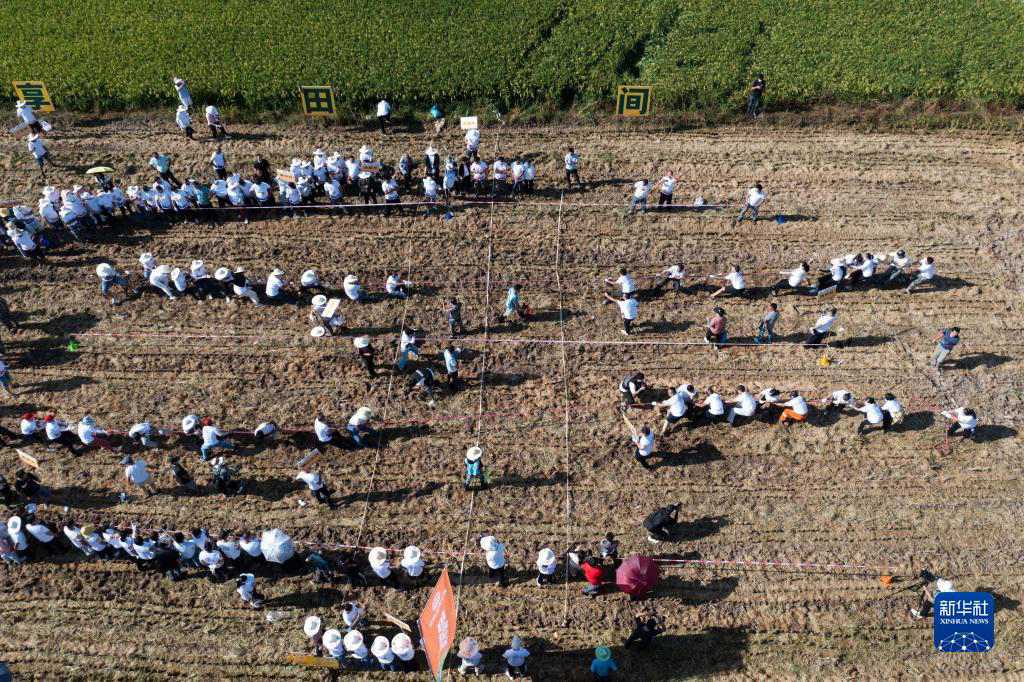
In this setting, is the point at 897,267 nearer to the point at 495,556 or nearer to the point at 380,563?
the point at 495,556

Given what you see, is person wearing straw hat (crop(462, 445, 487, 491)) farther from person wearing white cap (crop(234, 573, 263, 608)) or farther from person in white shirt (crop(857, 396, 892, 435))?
person in white shirt (crop(857, 396, 892, 435))

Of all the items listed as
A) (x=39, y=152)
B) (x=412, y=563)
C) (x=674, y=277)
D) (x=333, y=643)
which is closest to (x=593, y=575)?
(x=412, y=563)

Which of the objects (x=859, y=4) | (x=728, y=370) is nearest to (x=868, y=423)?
(x=728, y=370)

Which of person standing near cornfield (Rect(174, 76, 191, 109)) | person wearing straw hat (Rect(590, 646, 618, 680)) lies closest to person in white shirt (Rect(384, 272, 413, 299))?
person wearing straw hat (Rect(590, 646, 618, 680))

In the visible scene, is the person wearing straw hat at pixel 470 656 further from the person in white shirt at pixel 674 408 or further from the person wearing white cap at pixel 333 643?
the person in white shirt at pixel 674 408

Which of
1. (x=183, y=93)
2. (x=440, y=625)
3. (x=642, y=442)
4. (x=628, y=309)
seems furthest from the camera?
(x=183, y=93)

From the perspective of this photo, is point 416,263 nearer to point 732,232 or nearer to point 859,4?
point 732,232
